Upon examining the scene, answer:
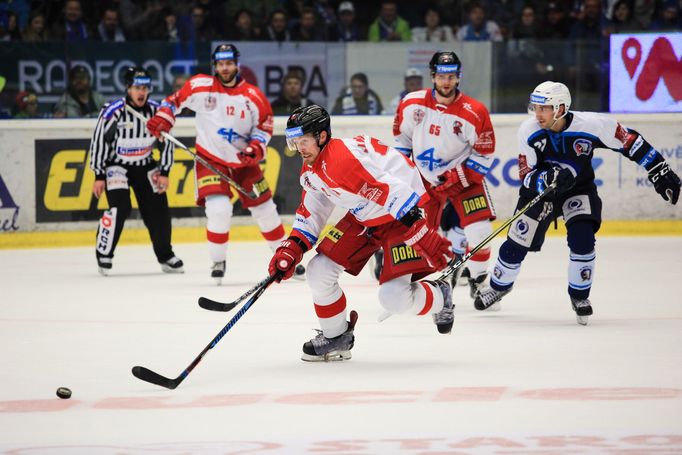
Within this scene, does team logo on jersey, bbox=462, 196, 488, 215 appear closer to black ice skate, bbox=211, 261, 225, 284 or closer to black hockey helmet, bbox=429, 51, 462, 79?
black hockey helmet, bbox=429, 51, 462, 79

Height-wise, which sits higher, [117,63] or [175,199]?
[117,63]

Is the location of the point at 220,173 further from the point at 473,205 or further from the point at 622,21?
the point at 622,21

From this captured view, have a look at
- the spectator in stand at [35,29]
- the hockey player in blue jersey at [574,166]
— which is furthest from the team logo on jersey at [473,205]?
the spectator in stand at [35,29]

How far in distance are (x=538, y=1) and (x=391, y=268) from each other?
5.83 meters

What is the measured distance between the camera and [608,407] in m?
3.88

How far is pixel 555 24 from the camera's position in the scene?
1000 cm

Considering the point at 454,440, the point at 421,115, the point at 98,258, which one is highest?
the point at 421,115


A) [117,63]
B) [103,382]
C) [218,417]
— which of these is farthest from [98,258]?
[218,417]

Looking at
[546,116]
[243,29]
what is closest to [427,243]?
[546,116]

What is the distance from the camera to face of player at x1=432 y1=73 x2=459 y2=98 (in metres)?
6.50

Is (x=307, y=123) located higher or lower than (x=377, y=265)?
higher

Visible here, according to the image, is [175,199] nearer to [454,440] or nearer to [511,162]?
[511,162]

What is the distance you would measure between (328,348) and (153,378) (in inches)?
33.2

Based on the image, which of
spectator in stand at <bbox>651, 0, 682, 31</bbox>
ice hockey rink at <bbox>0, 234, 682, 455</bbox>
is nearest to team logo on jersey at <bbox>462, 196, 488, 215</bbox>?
ice hockey rink at <bbox>0, 234, 682, 455</bbox>
